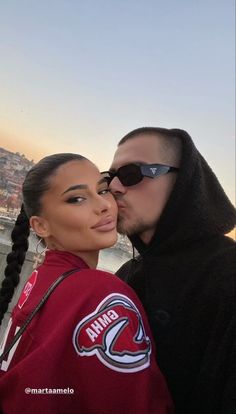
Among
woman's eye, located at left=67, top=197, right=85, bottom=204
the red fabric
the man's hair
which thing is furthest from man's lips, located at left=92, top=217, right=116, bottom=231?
the man's hair

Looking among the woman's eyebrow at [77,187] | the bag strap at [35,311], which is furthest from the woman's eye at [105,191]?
the bag strap at [35,311]

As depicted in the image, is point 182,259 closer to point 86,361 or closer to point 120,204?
point 120,204

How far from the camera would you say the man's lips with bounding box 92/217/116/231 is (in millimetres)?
1648

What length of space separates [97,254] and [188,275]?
44 cm

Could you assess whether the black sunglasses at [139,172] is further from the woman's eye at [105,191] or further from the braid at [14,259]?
the braid at [14,259]

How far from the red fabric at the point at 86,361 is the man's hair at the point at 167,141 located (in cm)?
106

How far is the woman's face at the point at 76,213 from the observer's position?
5.28 ft

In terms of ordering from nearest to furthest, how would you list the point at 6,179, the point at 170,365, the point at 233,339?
the point at 233,339, the point at 170,365, the point at 6,179

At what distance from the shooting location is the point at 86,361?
3.76 feet

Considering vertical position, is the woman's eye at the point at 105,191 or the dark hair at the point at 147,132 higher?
the dark hair at the point at 147,132

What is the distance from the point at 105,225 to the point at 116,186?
16.9 inches

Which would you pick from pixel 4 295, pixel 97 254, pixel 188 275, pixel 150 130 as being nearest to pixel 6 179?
pixel 4 295

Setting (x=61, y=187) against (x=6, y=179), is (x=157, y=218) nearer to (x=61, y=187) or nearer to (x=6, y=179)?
(x=61, y=187)

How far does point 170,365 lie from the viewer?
149 cm
